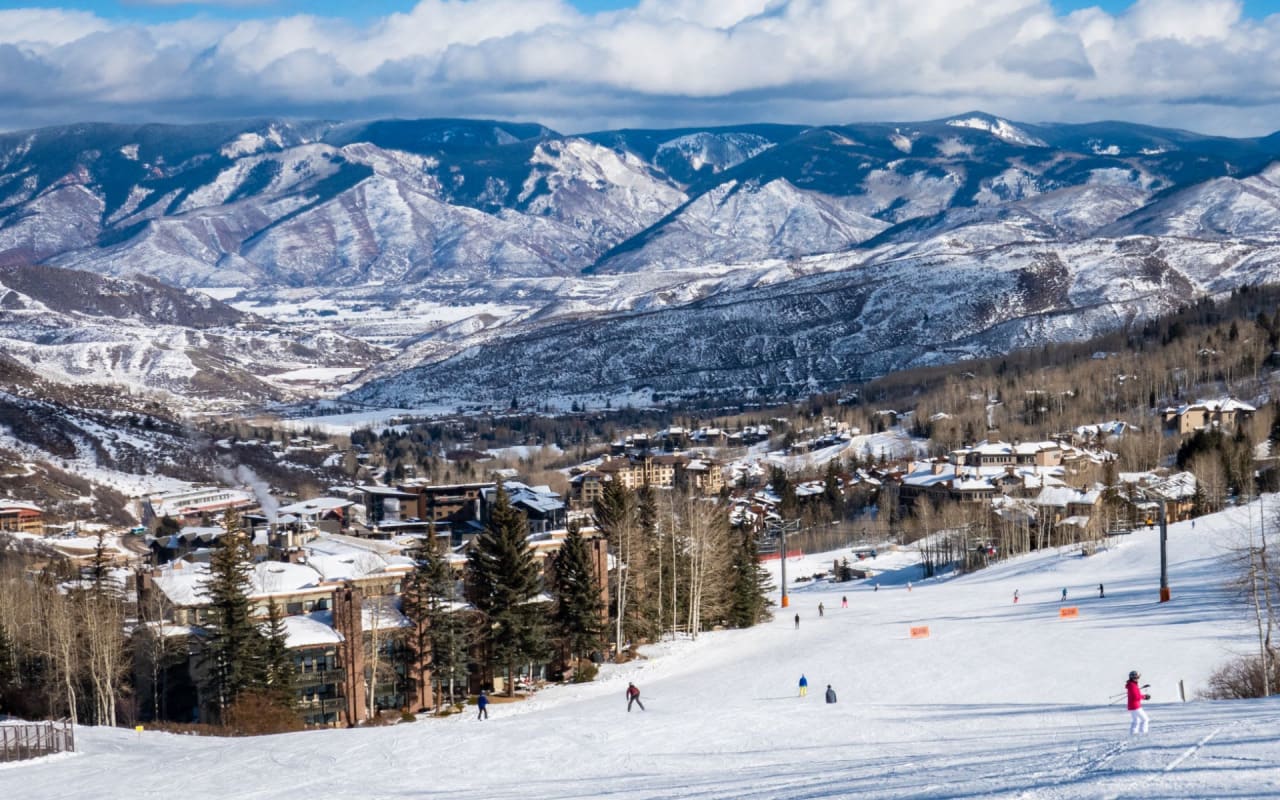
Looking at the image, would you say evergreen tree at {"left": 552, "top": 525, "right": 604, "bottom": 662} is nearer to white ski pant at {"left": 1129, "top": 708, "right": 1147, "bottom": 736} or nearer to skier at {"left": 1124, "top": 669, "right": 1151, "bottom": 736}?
skier at {"left": 1124, "top": 669, "right": 1151, "bottom": 736}

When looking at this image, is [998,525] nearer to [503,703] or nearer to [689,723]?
[503,703]

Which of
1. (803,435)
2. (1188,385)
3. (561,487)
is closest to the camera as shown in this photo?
(561,487)

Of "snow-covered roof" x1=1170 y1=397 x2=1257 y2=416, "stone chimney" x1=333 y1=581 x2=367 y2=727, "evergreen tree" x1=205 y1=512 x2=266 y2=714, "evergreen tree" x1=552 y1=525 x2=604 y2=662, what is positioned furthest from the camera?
"snow-covered roof" x1=1170 y1=397 x2=1257 y2=416

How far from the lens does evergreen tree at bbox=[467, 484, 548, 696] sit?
183 feet

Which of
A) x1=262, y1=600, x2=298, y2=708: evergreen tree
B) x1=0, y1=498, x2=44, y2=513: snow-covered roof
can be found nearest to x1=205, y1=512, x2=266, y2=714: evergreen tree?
x1=262, y1=600, x2=298, y2=708: evergreen tree

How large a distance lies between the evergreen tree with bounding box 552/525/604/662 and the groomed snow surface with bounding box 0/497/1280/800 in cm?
252

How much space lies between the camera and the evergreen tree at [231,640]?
166 feet

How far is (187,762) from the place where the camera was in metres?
38.8

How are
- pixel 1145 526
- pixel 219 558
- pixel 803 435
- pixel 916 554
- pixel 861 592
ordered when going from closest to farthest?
1. pixel 219 558
2. pixel 861 592
3. pixel 1145 526
4. pixel 916 554
5. pixel 803 435

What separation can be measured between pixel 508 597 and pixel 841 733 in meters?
22.4

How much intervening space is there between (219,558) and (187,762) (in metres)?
13.8

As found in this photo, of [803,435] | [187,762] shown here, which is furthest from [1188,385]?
[187,762]

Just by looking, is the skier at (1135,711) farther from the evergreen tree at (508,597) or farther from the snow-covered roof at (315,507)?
the snow-covered roof at (315,507)

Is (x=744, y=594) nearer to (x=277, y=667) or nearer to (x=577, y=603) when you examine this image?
(x=577, y=603)
